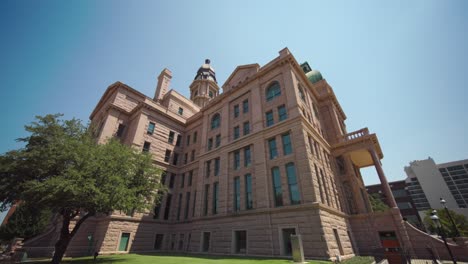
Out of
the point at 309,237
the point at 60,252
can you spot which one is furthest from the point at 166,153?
the point at 309,237

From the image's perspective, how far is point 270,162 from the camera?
20.9 m

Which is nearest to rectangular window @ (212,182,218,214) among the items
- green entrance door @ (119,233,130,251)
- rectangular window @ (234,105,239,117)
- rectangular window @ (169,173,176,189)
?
rectangular window @ (169,173,176,189)

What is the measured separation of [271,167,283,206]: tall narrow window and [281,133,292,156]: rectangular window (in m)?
2.05

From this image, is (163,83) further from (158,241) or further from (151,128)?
(158,241)

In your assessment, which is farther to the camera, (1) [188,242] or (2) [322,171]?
(1) [188,242]

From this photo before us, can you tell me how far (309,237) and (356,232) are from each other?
10.8 meters

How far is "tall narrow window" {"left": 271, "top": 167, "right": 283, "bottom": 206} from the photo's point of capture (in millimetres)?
18891

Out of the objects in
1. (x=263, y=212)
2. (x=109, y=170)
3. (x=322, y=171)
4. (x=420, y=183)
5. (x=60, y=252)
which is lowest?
(x=60, y=252)

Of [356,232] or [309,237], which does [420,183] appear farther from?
[309,237]

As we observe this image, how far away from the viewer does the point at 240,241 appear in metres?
19.9

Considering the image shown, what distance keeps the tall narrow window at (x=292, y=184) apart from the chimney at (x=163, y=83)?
3192cm

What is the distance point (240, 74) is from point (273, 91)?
324 inches

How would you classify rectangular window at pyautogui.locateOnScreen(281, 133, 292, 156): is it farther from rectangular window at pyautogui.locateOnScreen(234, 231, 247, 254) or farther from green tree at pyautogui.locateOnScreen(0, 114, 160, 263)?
green tree at pyautogui.locateOnScreen(0, 114, 160, 263)

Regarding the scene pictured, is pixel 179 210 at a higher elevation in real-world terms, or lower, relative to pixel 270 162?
lower
